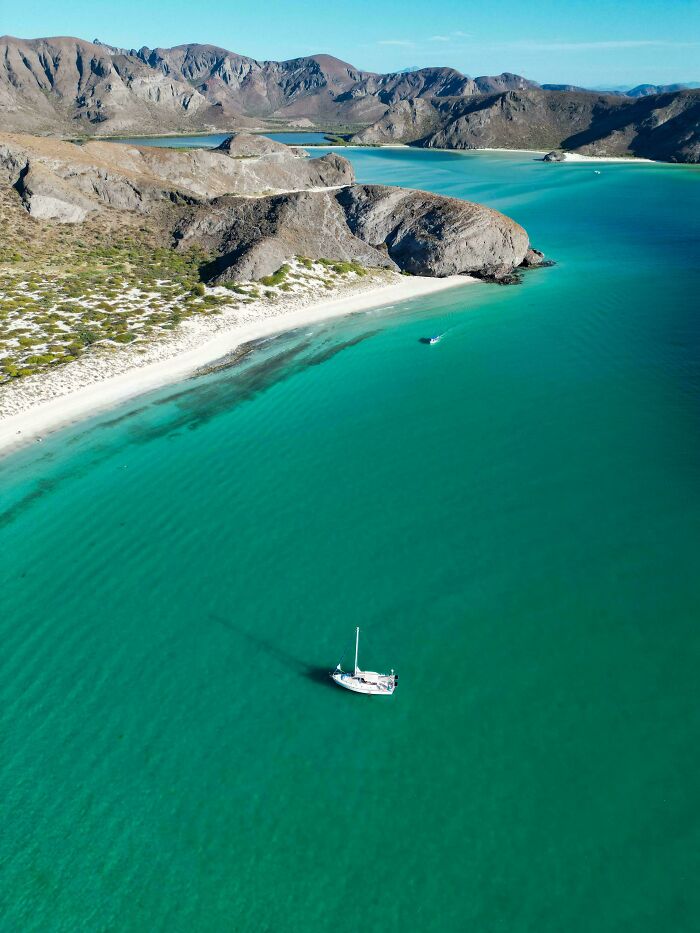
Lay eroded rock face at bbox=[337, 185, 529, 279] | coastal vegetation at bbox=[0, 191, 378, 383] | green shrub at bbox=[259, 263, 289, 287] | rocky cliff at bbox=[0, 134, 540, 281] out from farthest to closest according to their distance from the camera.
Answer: eroded rock face at bbox=[337, 185, 529, 279]
rocky cliff at bbox=[0, 134, 540, 281]
green shrub at bbox=[259, 263, 289, 287]
coastal vegetation at bbox=[0, 191, 378, 383]

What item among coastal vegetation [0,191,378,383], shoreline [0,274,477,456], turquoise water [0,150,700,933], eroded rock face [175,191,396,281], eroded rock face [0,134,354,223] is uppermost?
eroded rock face [0,134,354,223]

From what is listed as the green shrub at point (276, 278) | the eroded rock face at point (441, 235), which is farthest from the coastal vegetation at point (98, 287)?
the eroded rock face at point (441, 235)

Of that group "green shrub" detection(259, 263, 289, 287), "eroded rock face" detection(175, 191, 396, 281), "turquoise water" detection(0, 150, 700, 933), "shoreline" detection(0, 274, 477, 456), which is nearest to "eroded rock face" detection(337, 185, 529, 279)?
"shoreline" detection(0, 274, 477, 456)

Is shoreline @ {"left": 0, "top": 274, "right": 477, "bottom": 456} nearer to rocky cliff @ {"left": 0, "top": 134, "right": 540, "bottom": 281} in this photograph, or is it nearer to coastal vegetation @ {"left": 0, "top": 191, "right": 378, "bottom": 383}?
coastal vegetation @ {"left": 0, "top": 191, "right": 378, "bottom": 383}

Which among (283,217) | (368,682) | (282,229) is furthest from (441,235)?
(368,682)

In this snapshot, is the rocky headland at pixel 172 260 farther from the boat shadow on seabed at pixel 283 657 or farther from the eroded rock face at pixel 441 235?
the boat shadow on seabed at pixel 283 657

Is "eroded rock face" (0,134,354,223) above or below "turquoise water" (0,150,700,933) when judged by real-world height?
above

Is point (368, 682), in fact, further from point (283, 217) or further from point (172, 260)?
point (283, 217)
